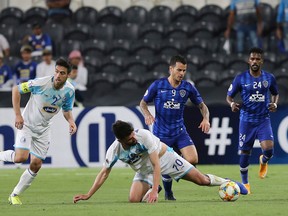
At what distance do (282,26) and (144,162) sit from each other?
12.3 m

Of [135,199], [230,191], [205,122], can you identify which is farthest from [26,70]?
[230,191]

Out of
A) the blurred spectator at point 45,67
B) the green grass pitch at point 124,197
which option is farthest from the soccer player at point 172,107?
the blurred spectator at point 45,67

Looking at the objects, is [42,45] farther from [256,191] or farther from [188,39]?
[256,191]

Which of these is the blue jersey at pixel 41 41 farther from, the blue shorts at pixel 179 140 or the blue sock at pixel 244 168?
the blue shorts at pixel 179 140

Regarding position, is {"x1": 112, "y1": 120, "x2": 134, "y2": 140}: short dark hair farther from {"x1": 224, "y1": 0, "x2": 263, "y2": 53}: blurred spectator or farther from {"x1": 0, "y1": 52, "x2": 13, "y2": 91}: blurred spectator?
{"x1": 224, "y1": 0, "x2": 263, "y2": 53}: blurred spectator

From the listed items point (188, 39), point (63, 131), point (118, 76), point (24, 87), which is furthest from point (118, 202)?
point (188, 39)

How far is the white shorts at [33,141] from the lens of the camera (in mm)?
12250

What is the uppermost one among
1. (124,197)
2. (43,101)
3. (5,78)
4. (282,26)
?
(282,26)

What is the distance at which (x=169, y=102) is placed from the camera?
42.8ft

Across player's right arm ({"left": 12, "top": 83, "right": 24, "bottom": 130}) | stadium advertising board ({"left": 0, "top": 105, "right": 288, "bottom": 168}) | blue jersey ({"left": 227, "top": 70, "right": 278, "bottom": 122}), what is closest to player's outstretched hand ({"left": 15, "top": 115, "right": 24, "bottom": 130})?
player's right arm ({"left": 12, "top": 83, "right": 24, "bottom": 130})

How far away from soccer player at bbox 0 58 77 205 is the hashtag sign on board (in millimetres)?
A: 6911

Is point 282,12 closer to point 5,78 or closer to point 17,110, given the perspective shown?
point 5,78

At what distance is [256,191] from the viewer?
44.2ft

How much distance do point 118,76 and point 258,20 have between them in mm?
3544
